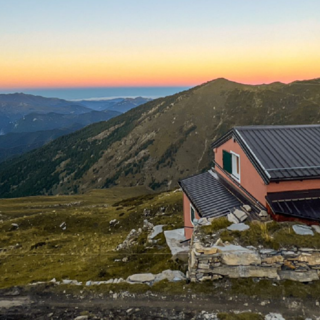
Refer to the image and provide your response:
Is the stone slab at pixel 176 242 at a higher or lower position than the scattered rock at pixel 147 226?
higher

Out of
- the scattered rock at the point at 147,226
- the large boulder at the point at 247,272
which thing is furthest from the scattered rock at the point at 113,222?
the large boulder at the point at 247,272

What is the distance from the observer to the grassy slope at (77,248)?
17.3m

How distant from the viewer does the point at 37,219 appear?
44.8 m

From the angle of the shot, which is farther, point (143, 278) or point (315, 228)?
point (143, 278)

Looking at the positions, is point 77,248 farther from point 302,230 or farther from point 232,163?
point 302,230

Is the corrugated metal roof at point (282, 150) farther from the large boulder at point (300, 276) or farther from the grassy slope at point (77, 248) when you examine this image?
the grassy slope at point (77, 248)

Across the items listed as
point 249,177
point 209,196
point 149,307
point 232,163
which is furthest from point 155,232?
point 149,307

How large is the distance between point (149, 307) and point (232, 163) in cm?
1156

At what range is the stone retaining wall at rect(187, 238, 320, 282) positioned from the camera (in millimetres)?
11914

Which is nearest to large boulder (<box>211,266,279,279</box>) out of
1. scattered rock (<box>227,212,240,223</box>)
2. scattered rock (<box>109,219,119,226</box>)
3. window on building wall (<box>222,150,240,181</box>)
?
scattered rock (<box>227,212,240,223</box>)

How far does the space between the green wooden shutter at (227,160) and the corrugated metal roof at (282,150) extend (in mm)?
1094

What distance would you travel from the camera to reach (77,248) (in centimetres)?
2916

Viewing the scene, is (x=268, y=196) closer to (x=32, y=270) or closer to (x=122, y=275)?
(x=122, y=275)

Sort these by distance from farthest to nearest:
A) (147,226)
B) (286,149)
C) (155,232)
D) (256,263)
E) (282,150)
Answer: (147,226) < (155,232) < (286,149) < (282,150) < (256,263)
